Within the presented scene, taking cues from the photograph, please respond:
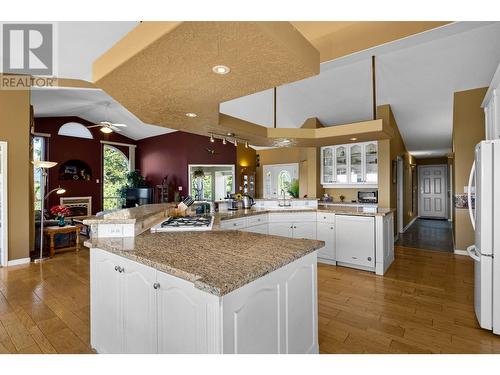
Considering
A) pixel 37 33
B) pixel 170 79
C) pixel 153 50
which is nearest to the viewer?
pixel 153 50

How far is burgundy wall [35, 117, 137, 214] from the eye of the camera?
755 cm

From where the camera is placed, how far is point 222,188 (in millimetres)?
9008

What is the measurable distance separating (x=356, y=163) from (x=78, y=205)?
8.21m

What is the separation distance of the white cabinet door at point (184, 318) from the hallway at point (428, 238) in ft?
17.0

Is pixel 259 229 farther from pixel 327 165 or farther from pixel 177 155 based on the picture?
pixel 177 155

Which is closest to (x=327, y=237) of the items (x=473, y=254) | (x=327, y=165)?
(x=473, y=254)

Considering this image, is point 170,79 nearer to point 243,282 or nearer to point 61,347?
point 243,282

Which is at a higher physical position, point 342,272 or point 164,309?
point 164,309

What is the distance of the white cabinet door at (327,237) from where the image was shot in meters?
3.87

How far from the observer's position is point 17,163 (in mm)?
4082

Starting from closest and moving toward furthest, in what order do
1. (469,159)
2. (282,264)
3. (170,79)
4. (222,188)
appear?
1. (282,264)
2. (170,79)
3. (469,159)
4. (222,188)
